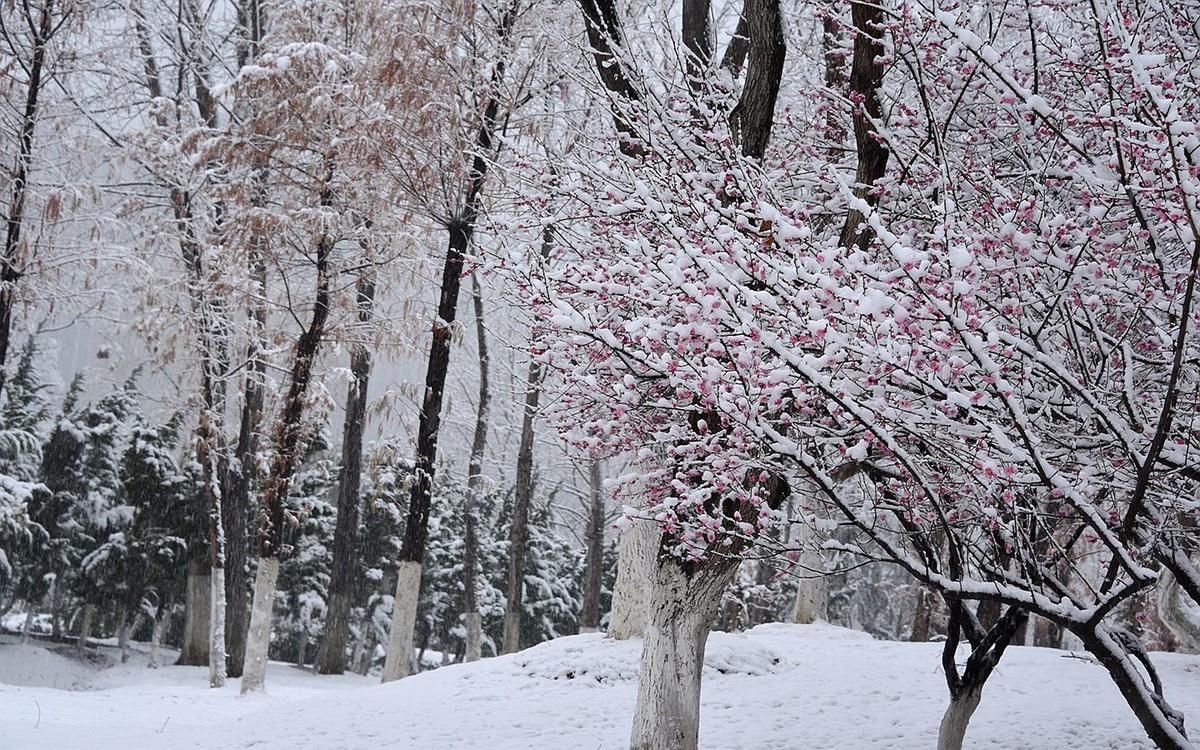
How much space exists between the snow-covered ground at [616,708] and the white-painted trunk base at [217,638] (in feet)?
5.24

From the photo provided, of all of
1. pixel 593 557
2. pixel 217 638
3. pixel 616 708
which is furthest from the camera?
pixel 593 557

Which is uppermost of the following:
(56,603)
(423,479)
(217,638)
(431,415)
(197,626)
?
(431,415)

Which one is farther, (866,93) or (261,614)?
(261,614)

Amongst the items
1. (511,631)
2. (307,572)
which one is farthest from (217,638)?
(307,572)

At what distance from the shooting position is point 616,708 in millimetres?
9219

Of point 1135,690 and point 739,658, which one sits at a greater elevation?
point 1135,690

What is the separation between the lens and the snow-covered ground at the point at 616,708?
27.1 ft

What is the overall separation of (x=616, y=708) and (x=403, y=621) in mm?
3505

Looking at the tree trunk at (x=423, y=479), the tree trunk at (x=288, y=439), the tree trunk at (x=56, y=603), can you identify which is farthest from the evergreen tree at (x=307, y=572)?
the tree trunk at (x=423, y=479)

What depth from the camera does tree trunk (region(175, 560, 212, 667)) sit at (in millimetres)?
21703

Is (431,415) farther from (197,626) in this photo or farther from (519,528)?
(197,626)

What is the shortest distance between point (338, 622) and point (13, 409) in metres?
15.7

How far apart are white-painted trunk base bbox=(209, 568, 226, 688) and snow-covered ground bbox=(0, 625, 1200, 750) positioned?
1.60 m

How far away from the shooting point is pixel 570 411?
19.9 ft
